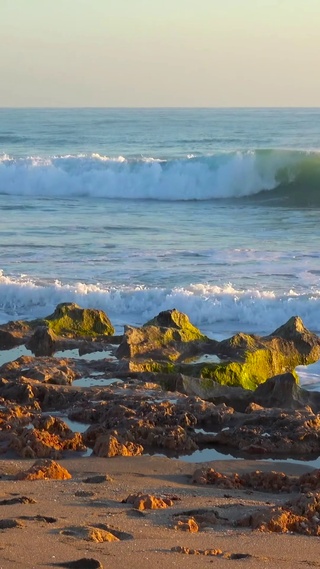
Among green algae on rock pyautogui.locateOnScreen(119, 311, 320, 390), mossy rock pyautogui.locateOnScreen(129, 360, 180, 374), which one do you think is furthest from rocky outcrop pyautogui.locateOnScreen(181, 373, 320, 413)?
mossy rock pyautogui.locateOnScreen(129, 360, 180, 374)

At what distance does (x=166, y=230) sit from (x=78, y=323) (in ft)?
31.1

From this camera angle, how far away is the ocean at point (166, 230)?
40.5 ft

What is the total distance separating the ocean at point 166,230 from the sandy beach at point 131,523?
10.7ft

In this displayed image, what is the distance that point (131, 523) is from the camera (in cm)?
480

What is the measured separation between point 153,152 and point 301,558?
34.6 meters

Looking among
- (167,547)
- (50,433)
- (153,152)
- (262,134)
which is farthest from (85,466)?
(262,134)

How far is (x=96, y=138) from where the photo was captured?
157 feet

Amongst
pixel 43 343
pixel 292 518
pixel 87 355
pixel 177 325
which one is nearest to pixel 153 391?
pixel 87 355

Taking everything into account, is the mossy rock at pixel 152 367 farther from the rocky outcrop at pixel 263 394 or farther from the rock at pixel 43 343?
the rock at pixel 43 343

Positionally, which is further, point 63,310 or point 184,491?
point 63,310

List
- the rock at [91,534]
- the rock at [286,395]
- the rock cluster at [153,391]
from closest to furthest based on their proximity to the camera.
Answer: the rock at [91,534]
the rock cluster at [153,391]
the rock at [286,395]

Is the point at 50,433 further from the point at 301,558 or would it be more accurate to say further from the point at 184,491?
the point at 301,558

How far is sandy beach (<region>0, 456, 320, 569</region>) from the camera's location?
13.6ft

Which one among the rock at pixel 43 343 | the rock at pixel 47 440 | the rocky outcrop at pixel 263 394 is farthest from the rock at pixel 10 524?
the rock at pixel 43 343
